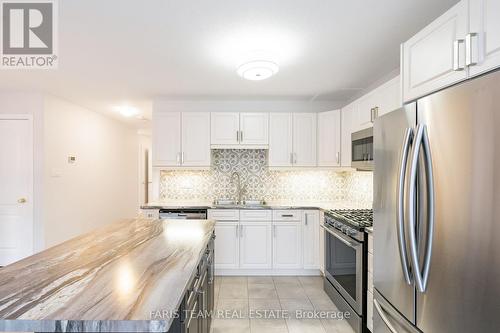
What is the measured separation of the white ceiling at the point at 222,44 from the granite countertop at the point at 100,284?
5.10 ft

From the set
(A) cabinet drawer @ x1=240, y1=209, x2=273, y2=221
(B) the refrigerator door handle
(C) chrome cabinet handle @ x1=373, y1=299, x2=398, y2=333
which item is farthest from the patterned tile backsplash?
(B) the refrigerator door handle

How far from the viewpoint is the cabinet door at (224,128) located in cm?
382

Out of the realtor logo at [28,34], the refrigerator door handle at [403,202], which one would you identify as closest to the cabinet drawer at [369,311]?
the refrigerator door handle at [403,202]

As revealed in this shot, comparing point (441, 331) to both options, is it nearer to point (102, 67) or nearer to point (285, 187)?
point (285, 187)

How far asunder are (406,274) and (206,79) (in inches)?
108

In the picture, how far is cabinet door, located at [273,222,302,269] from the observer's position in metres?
3.54

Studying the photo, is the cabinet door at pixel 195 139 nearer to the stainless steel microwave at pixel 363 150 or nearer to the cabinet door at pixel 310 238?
the cabinet door at pixel 310 238

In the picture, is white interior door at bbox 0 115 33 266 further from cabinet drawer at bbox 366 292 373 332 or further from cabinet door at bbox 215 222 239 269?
cabinet drawer at bbox 366 292 373 332

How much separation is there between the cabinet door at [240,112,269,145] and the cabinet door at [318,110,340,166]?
0.77 metres

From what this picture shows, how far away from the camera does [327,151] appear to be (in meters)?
3.73

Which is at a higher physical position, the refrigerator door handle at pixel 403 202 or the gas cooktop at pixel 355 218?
the refrigerator door handle at pixel 403 202

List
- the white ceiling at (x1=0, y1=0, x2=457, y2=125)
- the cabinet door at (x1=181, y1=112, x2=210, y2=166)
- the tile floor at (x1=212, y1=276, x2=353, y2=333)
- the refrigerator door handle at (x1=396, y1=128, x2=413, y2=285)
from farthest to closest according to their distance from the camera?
the cabinet door at (x1=181, y1=112, x2=210, y2=166)
the tile floor at (x1=212, y1=276, x2=353, y2=333)
the white ceiling at (x1=0, y1=0, x2=457, y2=125)
the refrigerator door handle at (x1=396, y1=128, x2=413, y2=285)

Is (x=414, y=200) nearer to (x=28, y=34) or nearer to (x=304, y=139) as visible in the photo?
(x=304, y=139)

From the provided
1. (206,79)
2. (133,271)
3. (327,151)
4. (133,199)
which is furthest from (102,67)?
(133,199)
